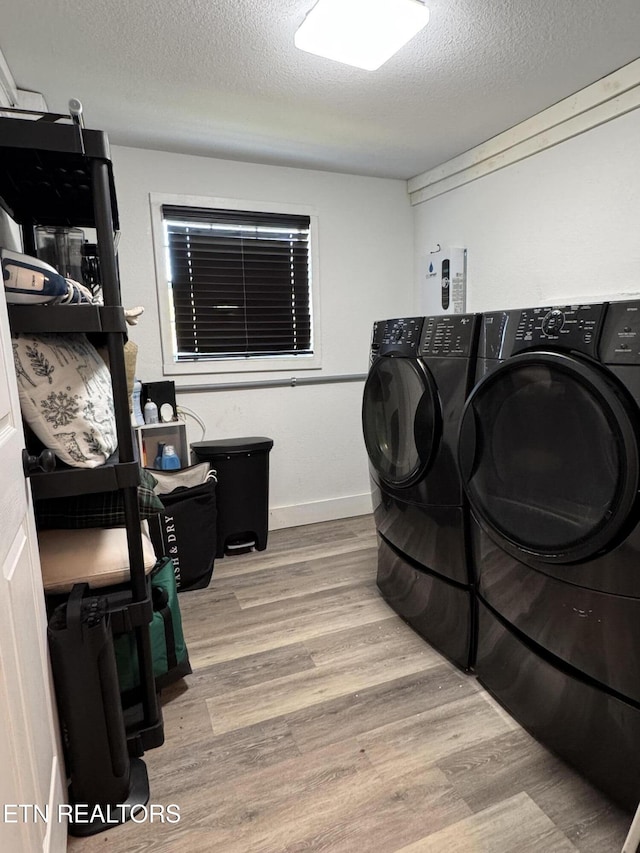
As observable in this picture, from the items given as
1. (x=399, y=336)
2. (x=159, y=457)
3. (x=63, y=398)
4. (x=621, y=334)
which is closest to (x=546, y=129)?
(x=399, y=336)

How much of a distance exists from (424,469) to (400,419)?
0.25 meters

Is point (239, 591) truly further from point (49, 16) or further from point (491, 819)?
point (49, 16)

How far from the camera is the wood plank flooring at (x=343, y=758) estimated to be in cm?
115

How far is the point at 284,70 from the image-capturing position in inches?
69.9

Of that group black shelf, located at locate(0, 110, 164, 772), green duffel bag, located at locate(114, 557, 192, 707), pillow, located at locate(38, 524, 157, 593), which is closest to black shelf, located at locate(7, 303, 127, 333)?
black shelf, located at locate(0, 110, 164, 772)

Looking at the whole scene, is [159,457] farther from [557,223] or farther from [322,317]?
[557,223]

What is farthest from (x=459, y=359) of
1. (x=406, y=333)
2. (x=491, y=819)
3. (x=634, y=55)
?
(x=634, y=55)

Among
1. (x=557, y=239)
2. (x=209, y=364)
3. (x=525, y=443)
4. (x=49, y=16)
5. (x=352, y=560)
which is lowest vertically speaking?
(x=352, y=560)

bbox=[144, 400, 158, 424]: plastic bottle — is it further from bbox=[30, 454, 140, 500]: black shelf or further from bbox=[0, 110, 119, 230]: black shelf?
bbox=[30, 454, 140, 500]: black shelf

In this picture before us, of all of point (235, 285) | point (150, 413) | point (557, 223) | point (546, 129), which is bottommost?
point (150, 413)

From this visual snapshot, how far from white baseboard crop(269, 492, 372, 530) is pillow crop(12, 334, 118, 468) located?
76.3 inches

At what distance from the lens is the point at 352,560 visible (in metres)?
2.61

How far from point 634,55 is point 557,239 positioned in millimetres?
682

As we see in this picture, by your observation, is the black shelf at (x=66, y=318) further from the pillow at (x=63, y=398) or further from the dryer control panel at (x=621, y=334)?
the dryer control panel at (x=621, y=334)
